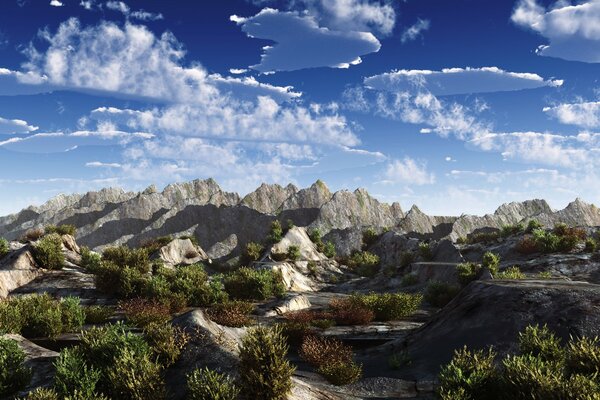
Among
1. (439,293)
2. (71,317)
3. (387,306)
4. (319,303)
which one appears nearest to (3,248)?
(71,317)

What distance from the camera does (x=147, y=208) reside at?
11450 cm

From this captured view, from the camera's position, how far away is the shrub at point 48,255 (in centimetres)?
2948

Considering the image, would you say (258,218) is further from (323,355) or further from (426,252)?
(323,355)

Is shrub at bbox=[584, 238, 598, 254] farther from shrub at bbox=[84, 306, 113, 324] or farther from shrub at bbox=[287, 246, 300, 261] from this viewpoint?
shrub at bbox=[84, 306, 113, 324]

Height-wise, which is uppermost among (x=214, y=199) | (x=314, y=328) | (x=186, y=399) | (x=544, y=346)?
(x=214, y=199)

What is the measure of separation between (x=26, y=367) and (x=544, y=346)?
14.5m

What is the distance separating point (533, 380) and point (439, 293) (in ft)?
62.1

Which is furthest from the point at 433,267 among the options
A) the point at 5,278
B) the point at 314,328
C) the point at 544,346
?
the point at 5,278

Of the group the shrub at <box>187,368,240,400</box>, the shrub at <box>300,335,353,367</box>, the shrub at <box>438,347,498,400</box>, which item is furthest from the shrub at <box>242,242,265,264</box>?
the shrub at <box>438,347,498,400</box>

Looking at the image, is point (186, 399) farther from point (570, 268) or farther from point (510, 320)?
point (570, 268)

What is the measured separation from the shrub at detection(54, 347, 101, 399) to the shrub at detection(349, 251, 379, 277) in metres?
38.7

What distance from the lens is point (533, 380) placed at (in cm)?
863

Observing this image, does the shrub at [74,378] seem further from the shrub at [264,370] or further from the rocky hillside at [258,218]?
the rocky hillside at [258,218]

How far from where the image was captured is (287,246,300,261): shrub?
47.2m
